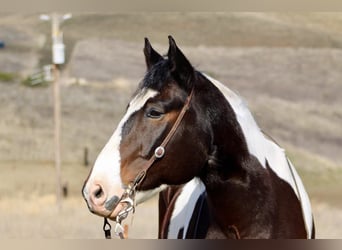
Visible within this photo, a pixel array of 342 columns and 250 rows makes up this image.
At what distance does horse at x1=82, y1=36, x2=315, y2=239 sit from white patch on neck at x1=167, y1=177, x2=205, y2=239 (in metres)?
0.32

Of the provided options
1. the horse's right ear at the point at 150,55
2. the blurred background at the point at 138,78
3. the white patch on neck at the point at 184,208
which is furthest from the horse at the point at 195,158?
the blurred background at the point at 138,78

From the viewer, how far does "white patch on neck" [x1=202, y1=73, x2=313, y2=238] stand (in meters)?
2.69

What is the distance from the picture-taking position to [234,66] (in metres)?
14.0

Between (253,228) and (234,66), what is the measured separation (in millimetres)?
11440

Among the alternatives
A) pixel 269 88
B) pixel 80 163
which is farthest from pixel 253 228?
pixel 269 88

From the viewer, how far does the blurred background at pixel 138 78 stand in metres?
12.3

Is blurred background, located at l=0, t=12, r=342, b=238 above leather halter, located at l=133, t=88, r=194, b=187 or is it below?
below

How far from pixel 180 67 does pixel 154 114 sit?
201 millimetres

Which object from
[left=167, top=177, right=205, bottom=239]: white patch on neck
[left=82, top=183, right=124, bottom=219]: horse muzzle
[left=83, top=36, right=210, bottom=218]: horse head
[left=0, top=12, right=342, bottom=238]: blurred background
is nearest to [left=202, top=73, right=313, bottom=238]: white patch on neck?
[left=83, top=36, right=210, bottom=218]: horse head

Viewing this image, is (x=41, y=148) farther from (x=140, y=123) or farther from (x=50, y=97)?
(x=140, y=123)

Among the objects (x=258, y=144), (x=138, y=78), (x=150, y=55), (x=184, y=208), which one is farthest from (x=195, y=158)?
(x=138, y=78)

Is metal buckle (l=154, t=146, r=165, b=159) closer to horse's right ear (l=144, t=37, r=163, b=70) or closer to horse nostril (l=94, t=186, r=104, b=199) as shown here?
horse nostril (l=94, t=186, r=104, b=199)

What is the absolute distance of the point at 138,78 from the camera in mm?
12836

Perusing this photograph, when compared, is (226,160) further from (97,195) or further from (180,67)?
(97,195)
